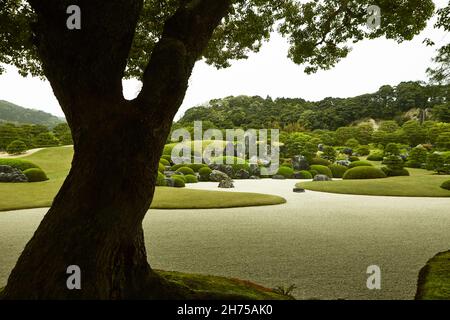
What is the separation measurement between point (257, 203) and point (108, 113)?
973 centimetres

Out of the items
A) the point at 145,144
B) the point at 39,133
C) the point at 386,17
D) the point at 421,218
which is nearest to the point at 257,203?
the point at 421,218

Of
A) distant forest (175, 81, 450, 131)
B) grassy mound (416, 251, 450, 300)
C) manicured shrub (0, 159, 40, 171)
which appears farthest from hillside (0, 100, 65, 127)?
grassy mound (416, 251, 450, 300)

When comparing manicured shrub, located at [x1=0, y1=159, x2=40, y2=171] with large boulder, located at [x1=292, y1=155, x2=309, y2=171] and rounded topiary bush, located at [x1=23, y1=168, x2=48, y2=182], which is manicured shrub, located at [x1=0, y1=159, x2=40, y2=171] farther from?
large boulder, located at [x1=292, y1=155, x2=309, y2=171]

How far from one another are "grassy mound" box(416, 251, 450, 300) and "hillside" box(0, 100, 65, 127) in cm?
11397

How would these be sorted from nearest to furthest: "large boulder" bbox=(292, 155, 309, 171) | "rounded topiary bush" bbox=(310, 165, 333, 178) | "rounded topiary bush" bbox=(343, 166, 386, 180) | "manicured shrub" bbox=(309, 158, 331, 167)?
1. "rounded topiary bush" bbox=(343, 166, 386, 180)
2. "rounded topiary bush" bbox=(310, 165, 333, 178)
3. "large boulder" bbox=(292, 155, 309, 171)
4. "manicured shrub" bbox=(309, 158, 331, 167)

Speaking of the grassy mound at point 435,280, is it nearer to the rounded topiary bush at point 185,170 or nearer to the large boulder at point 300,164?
the rounded topiary bush at point 185,170

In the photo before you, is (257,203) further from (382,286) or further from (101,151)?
(101,151)

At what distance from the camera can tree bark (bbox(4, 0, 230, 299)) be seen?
2.44 m

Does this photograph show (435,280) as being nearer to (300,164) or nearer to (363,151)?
(300,164)

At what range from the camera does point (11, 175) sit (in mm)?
16672

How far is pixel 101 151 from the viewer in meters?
2.54

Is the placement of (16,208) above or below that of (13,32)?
below

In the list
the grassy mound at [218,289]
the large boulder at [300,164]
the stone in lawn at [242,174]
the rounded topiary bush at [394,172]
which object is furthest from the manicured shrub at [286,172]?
the grassy mound at [218,289]

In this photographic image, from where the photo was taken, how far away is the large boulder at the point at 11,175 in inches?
648
